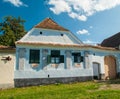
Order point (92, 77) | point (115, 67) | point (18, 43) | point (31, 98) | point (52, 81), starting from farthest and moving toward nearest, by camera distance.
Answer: point (115, 67) → point (92, 77) → point (52, 81) → point (18, 43) → point (31, 98)

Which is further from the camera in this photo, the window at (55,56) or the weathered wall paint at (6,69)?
the window at (55,56)

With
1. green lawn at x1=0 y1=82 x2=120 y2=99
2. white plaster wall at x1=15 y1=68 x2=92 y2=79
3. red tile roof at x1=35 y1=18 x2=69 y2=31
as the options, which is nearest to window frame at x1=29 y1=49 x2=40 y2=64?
white plaster wall at x1=15 y1=68 x2=92 y2=79

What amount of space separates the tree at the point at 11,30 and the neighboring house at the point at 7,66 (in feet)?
45.3

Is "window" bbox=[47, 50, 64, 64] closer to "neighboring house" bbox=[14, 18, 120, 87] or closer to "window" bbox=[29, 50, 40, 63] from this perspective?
"neighboring house" bbox=[14, 18, 120, 87]

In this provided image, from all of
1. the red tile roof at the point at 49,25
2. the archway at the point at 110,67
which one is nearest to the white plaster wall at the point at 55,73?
the archway at the point at 110,67

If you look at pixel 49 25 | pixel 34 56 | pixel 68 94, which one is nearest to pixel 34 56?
pixel 34 56

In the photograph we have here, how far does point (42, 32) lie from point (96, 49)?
6.88 metres

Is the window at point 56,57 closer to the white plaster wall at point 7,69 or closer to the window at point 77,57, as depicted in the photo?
the window at point 77,57

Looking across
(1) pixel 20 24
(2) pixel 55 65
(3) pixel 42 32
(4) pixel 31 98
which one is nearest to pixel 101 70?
(2) pixel 55 65

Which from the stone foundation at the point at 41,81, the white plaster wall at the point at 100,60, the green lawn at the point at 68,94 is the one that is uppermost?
the white plaster wall at the point at 100,60

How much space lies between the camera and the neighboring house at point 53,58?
1783 cm

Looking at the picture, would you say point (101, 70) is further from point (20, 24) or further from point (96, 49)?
point (20, 24)

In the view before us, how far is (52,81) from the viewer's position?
18719mm

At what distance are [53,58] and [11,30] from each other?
15966mm
